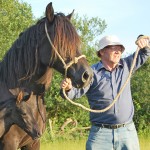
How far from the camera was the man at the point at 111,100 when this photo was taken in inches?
167

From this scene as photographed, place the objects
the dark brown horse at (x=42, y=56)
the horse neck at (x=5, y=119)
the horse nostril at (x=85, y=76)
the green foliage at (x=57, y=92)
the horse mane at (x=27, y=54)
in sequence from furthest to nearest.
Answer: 1. the green foliage at (x=57, y=92)
2. the horse neck at (x=5, y=119)
3. the horse mane at (x=27, y=54)
4. the dark brown horse at (x=42, y=56)
5. the horse nostril at (x=85, y=76)

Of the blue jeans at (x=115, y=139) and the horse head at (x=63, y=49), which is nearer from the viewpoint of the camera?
the horse head at (x=63, y=49)

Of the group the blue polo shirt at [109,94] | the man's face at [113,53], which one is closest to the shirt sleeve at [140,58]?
the blue polo shirt at [109,94]

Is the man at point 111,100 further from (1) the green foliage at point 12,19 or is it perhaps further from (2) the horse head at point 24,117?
(1) the green foliage at point 12,19

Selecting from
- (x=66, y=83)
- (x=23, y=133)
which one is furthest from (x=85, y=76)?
(x=23, y=133)

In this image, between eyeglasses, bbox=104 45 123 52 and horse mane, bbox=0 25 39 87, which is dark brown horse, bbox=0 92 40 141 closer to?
horse mane, bbox=0 25 39 87

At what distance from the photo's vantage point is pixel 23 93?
4383 millimetres

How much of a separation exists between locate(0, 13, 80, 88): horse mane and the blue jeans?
0.85 meters

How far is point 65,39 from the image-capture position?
164 inches

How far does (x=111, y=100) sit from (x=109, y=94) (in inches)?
2.7

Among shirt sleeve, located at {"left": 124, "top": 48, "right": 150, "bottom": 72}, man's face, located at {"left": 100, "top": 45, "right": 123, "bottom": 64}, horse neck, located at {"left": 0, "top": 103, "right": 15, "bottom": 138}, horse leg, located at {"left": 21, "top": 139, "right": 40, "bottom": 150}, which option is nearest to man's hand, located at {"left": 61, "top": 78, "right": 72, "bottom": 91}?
man's face, located at {"left": 100, "top": 45, "right": 123, "bottom": 64}

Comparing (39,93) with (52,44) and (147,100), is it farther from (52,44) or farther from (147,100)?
(147,100)

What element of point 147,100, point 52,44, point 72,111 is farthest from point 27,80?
point 147,100

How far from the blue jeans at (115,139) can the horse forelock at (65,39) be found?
33.9 inches
